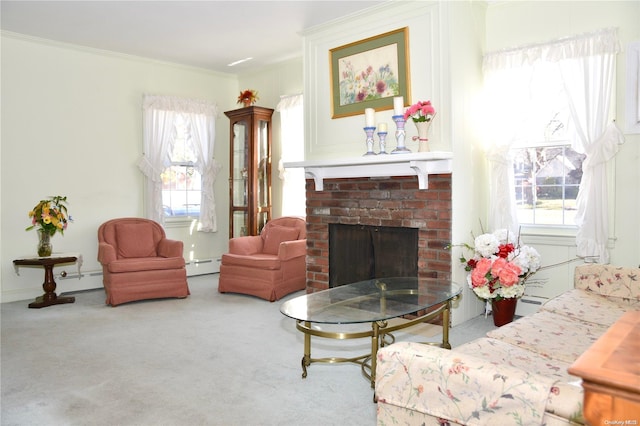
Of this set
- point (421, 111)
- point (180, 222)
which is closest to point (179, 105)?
point (180, 222)

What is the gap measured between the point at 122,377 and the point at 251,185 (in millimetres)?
3486

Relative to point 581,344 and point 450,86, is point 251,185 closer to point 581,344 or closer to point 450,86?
point 450,86

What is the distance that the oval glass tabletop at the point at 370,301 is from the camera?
2.66 metres

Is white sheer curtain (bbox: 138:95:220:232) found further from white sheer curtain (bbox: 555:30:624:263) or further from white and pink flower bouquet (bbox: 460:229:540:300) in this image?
white sheer curtain (bbox: 555:30:624:263)

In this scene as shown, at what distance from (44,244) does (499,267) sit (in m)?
4.38

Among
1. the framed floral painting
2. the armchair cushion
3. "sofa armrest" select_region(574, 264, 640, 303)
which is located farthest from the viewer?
the armchair cushion

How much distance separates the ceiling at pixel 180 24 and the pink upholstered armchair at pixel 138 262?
2.04 metres

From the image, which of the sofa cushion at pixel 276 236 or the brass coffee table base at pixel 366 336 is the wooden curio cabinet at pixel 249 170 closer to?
the sofa cushion at pixel 276 236

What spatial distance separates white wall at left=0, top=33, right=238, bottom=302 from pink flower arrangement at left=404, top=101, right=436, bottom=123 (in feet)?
12.3

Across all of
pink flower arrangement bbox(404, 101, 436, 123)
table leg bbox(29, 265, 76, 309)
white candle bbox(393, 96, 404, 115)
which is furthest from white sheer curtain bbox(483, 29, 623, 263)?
table leg bbox(29, 265, 76, 309)

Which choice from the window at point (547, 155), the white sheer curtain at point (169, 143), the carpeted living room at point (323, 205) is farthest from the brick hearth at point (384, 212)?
the white sheer curtain at point (169, 143)

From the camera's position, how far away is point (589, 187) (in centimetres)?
377

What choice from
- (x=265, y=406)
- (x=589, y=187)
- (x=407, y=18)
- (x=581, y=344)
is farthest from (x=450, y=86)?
(x=265, y=406)

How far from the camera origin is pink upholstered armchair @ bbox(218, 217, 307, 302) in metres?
5.07
